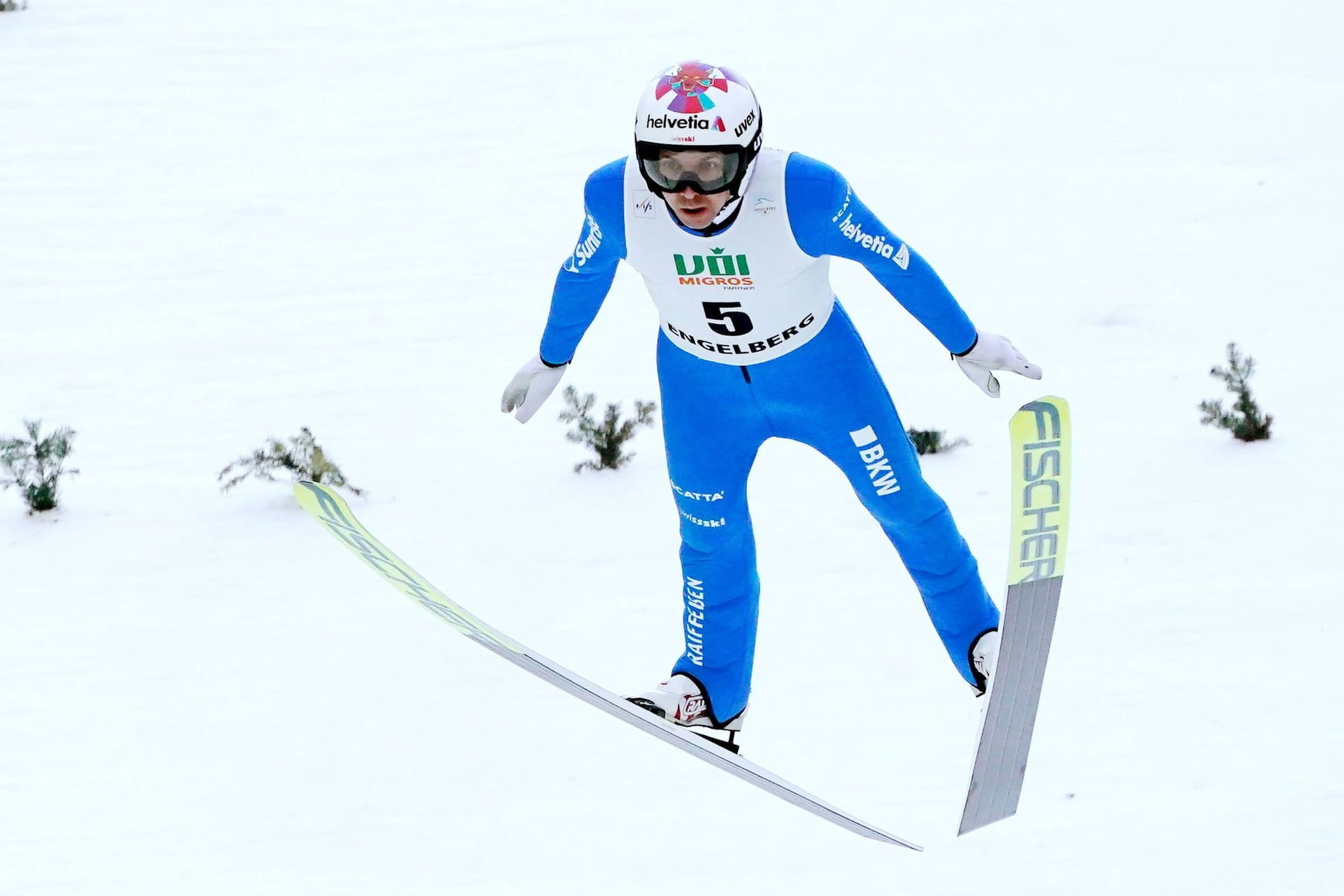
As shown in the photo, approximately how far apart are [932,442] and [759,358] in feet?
6.87

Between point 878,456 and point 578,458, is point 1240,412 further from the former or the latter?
point 578,458

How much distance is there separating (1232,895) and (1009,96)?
18.2 ft

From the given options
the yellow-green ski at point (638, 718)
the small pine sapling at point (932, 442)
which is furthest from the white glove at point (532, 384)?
the small pine sapling at point (932, 442)

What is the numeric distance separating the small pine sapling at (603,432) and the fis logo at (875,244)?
2.32m

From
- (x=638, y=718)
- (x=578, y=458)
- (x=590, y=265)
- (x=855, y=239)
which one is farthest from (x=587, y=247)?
(x=578, y=458)

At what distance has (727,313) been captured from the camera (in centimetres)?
371

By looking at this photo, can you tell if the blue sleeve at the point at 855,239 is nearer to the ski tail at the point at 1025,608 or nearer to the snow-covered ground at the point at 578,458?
the ski tail at the point at 1025,608

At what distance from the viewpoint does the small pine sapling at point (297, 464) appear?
5805 mm

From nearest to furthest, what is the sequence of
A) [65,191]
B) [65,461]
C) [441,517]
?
1. [441,517]
2. [65,461]
3. [65,191]

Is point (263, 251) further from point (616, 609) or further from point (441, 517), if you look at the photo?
point (616, 609)

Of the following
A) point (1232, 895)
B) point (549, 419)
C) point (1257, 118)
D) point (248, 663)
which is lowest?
point (1232, 895)

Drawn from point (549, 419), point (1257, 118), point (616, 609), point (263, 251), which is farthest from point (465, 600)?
point (1257, 118)

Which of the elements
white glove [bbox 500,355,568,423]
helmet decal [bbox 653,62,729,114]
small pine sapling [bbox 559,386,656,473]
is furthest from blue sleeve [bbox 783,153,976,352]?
small pine sapling [bbox 559,386,656,473]

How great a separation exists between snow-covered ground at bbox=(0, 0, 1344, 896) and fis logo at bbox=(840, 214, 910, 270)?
60.8 inches
